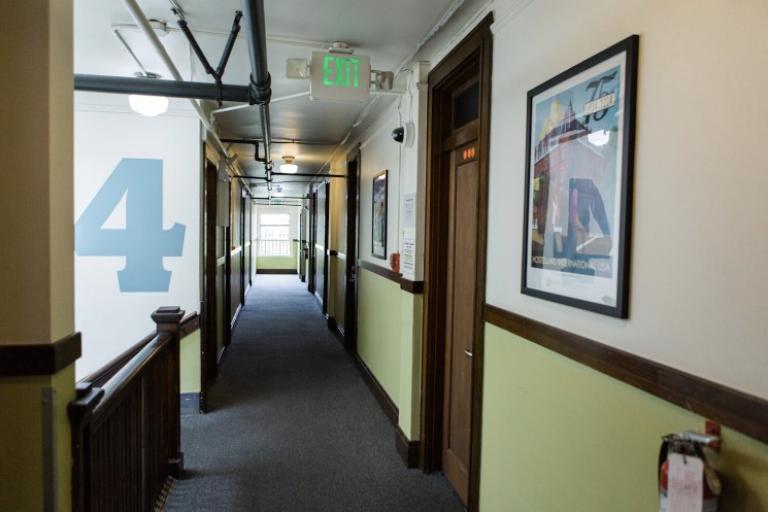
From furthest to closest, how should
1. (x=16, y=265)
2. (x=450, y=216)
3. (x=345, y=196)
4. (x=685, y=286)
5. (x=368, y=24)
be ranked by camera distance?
(x=345, y=196) < (x=450, y=216) < (x=368, y=24) < (x=16, y=265) < (x=685, y=286)

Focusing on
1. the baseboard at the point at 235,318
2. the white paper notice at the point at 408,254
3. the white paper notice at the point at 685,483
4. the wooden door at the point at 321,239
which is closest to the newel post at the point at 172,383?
the white paper notice at the point at 408,254

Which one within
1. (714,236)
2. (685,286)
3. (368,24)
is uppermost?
(368,24)

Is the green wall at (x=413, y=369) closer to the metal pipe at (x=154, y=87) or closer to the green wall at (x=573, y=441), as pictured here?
the green wall at (x=573, y=441)

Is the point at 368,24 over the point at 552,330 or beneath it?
over

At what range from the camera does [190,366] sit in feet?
13.9

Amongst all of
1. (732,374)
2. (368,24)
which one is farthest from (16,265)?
(368,24)

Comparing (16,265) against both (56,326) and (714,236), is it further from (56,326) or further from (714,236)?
(714,236)

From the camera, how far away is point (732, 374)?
3.43ft

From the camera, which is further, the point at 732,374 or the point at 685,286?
the point at 685,286

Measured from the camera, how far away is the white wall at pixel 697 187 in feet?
3.31

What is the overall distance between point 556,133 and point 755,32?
2.36 ft

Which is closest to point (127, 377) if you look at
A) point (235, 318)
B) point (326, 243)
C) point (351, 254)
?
point (351, 254)

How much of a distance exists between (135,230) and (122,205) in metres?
0.23

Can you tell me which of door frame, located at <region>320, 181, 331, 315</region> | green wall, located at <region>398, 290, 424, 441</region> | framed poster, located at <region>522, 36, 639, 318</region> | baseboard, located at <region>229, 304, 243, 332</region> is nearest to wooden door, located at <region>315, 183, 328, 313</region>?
door frame, located at <region>320, 181, 331, 315</region>
